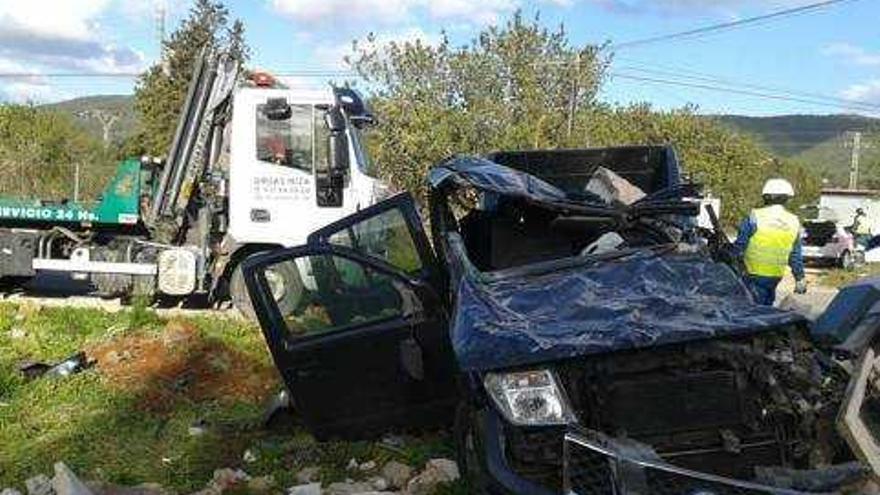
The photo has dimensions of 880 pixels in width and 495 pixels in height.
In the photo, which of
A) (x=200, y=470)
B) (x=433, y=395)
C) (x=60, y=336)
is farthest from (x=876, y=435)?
(x=60, y=336)

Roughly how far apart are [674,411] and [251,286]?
2851mm

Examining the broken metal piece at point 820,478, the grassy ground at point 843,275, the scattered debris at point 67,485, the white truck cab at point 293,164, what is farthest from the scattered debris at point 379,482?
the grassy ground at point 843,275

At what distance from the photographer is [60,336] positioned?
401 inches

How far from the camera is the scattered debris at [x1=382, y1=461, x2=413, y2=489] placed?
572 centimetres

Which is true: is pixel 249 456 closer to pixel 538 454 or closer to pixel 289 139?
pixel 538 454

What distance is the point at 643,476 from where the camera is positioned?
12.0 ft

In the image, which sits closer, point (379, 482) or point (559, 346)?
point (559, 346)

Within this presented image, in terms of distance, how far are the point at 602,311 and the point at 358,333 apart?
191cm

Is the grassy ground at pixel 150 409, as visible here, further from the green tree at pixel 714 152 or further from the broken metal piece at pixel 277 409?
the green tree at pixel 714 152

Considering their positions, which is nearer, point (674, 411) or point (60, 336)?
point (674, 411)

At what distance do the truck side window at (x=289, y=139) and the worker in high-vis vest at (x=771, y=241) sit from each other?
5448 mm

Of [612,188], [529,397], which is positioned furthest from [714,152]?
[529,397]

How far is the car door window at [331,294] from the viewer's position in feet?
19.7

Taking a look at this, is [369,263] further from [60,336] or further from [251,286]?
[60,336]
